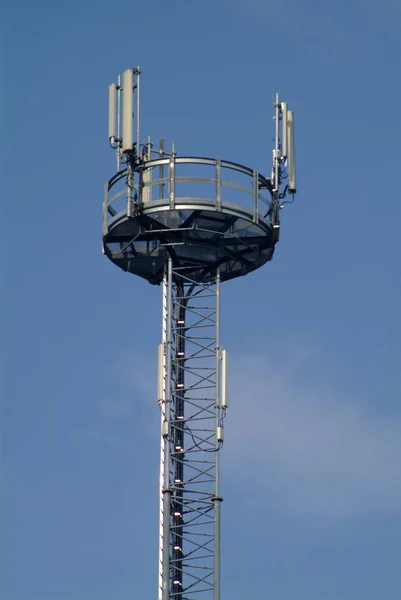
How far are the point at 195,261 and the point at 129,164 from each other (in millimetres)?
5211

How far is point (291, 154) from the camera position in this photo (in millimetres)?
109750

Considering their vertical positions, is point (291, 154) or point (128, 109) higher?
point (128, 109)

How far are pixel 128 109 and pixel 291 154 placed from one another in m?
7.93

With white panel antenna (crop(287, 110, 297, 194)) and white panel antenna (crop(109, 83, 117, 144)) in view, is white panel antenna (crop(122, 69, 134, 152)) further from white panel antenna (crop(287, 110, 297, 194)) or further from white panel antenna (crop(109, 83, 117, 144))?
white panel antenna (crop(287, 110, 297, 194))

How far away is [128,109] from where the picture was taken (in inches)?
4163

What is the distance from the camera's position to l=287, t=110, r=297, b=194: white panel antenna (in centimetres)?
10881

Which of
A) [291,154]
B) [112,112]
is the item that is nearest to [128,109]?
[112,112]

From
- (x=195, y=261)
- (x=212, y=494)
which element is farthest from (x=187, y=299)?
(x=212, y=494)

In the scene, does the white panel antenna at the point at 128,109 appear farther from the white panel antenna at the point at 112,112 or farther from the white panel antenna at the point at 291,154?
the white panel antenna at the point at 291,154

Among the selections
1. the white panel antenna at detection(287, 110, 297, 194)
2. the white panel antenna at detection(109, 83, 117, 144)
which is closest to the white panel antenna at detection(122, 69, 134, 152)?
the white panel antenna at detection(109, 83, 117, 144)

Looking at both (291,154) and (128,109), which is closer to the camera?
(128,109)

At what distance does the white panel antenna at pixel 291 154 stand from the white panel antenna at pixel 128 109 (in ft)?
24.6

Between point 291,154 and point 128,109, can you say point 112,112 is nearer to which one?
point 128,109

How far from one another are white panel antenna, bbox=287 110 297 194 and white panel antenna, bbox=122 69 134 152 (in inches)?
295
